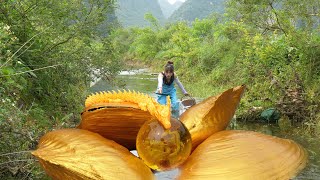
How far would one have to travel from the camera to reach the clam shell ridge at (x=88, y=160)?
153cm

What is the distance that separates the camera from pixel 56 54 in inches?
220

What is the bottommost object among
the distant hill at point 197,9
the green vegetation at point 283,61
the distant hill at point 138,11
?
the green vegetation at point 283,61

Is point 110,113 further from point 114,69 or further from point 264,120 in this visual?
point 264,120

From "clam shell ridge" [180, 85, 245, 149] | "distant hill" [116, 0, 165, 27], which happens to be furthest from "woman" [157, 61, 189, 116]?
"distant hill" [116, 0, 165, 27]

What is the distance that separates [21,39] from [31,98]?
0.77m

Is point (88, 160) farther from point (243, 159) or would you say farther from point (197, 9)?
point (197, 9)

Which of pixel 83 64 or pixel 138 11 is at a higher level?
pixel 138 11

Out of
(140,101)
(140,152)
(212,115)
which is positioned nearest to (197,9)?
(212,115)

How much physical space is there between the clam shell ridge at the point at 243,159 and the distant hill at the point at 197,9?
99900 mm

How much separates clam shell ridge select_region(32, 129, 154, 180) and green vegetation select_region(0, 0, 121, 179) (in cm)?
226

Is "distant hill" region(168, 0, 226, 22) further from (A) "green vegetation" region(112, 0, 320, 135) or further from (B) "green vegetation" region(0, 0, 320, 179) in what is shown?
(A) "green vegetation" region(112, 0, 320, 135)

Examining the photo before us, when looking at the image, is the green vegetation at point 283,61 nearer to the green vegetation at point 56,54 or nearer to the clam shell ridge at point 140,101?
the green vegetation at point 56,54

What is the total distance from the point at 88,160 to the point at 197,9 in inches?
4101

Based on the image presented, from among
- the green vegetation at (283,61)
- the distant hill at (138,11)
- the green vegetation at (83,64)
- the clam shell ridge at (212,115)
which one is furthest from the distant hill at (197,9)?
the clam shell ridge at (212,115)
